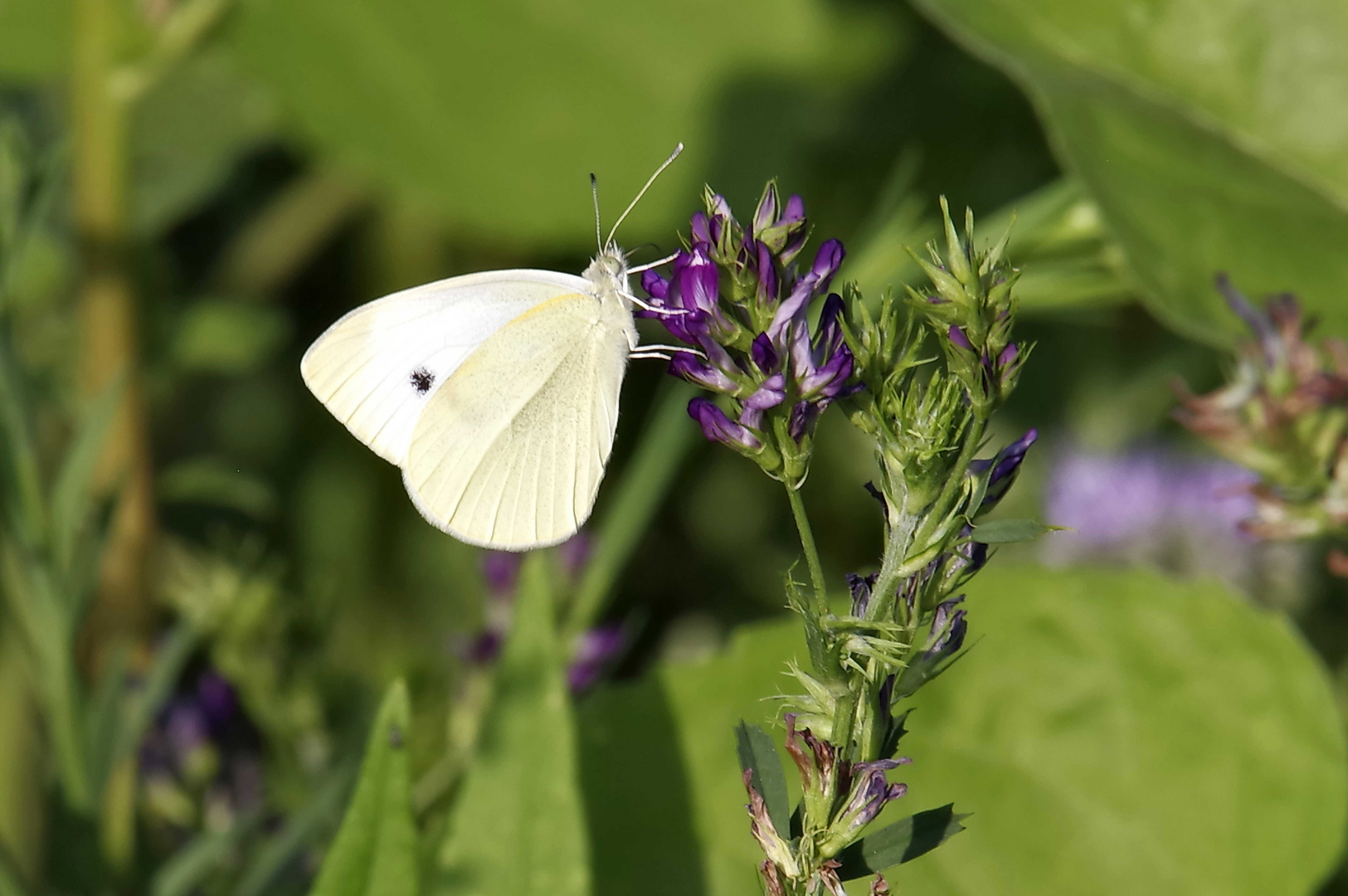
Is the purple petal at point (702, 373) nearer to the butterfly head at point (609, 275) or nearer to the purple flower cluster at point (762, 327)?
the purple flower cluster at point (762, 327)

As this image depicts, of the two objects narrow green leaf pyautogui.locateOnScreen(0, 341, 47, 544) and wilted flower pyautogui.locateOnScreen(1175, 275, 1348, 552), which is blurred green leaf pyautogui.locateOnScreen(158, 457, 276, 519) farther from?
wilted flower pyautogui.locateOnScreen(1175, 275, 1348, 552)

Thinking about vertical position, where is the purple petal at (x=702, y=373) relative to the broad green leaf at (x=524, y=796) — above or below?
above

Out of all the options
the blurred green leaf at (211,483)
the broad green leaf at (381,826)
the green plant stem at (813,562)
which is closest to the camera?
the green plant stem at (813,562)

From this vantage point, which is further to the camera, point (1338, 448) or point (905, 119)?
point (905, 119)

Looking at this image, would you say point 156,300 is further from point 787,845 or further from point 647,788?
point 787,845

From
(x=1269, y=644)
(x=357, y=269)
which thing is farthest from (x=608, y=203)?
(x=1269, y=644)

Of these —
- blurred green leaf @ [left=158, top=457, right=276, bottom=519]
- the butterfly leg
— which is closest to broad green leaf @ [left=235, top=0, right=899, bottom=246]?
blurred green leaf @ [left=158, top=457, right=276, bottom=519]

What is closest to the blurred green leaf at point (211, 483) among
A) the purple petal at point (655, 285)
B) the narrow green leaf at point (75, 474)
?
the narrow green leaf at point (75, 474)
